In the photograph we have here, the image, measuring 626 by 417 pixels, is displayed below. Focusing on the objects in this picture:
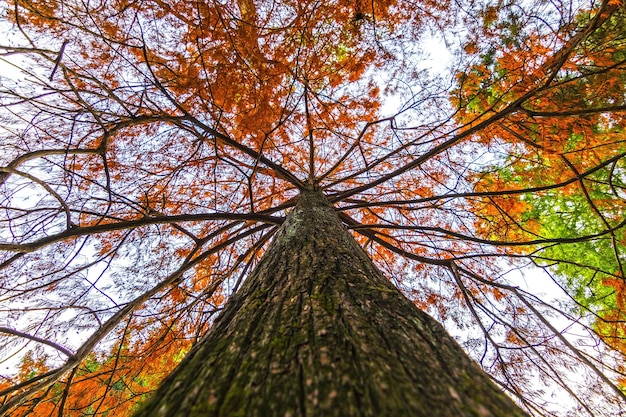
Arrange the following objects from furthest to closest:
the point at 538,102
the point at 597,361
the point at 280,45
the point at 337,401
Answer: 1. the point at 538,102
2. the point at 280,45
3. the point at 597,361
4. the point at 337,401

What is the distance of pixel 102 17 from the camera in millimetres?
3072

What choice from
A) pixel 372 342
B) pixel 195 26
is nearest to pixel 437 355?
pixel 372 342

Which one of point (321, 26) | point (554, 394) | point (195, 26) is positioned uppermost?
point (321, 26)

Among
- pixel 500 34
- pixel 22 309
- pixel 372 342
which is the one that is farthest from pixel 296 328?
pixel 500 34

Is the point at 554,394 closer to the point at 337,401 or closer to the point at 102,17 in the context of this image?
the point at 337,401

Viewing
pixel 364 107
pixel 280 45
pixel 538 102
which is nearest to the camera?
pixel 280 45

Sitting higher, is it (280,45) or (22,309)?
(280,45)

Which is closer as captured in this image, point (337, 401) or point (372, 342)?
point (337, 401)

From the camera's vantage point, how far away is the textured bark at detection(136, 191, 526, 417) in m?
0.61

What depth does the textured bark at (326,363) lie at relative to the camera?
612 mm

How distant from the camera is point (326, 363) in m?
0.74

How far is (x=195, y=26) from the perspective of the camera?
323 centimetres

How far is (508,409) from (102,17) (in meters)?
4.50

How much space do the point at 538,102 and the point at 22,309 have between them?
6769mm
